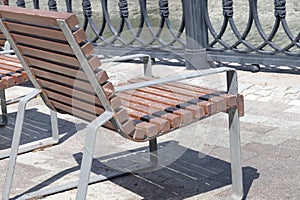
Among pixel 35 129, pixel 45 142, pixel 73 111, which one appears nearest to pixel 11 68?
pixel 45 142

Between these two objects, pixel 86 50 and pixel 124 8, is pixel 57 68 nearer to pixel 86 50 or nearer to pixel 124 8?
pixel 86 50

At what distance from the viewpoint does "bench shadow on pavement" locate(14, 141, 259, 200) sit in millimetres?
4116

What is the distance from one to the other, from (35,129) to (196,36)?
2.39m

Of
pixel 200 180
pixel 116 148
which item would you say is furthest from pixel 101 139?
pixel 200 180

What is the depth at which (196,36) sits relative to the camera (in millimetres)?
7328

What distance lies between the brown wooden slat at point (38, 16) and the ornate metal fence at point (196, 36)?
2.71m

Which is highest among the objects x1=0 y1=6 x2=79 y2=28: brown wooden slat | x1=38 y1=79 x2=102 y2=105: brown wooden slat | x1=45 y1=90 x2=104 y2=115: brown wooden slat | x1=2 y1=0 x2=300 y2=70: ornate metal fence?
x1=0 y1=6 x2=79 y2=28: brown wooden slat

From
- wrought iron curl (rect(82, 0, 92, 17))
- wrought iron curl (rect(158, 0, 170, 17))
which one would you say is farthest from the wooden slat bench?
wrought iron curl (rect(82, 0, 92, 17))

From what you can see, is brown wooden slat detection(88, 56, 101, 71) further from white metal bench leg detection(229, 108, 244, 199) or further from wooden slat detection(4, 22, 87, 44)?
white metal bench leg detection(229, 108, 244, 199)

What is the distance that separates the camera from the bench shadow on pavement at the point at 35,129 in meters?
5.44

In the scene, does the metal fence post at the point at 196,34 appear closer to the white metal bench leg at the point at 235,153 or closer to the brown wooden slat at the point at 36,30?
the white metal bench leg at the point at 235,153

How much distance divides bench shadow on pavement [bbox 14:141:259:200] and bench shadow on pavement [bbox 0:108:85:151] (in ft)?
2.40

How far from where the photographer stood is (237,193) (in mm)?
3893

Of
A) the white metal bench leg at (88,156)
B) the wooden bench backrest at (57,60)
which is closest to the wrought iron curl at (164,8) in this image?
the wooden bench backrest at (57,60)
